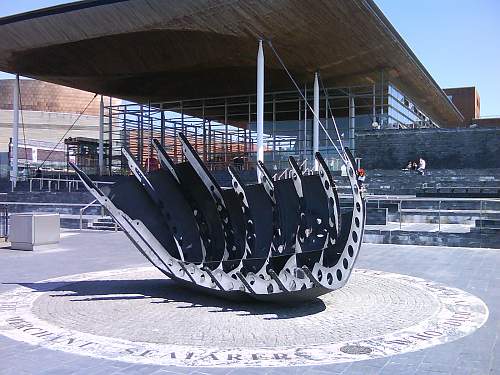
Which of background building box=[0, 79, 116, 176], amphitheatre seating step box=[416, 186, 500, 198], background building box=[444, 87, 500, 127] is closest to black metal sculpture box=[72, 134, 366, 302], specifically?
amphitheatre seating step box=[416, 186, 500, 198]

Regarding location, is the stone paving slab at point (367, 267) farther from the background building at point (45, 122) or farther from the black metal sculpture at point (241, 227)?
the background building at point (45, 122)

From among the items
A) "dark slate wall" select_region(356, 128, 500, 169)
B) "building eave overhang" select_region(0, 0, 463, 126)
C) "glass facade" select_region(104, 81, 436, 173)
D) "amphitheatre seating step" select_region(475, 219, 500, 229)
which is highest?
"building eave overhang" select_region(0, 0, 463, 126)

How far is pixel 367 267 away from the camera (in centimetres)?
1108

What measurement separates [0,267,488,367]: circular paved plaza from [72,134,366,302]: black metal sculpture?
0.44 metres

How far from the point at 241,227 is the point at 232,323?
2188 mm

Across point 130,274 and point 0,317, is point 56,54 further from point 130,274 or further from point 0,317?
point 0,317

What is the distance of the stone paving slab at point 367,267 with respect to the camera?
489 centimetres

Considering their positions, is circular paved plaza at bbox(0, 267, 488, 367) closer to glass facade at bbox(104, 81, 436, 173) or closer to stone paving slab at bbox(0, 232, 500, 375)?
stone paving slab at bbox(0, 232, 500, 375)

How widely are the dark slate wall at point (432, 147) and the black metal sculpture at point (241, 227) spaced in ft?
75.4

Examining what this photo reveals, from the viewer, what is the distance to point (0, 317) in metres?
6.86

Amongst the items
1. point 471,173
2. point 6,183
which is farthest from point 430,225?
point 6,183

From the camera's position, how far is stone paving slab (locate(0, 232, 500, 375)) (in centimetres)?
489

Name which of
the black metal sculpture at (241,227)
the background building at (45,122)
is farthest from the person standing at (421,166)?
the background building at (45,122)

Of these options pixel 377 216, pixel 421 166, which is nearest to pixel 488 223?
pixel 377 216
